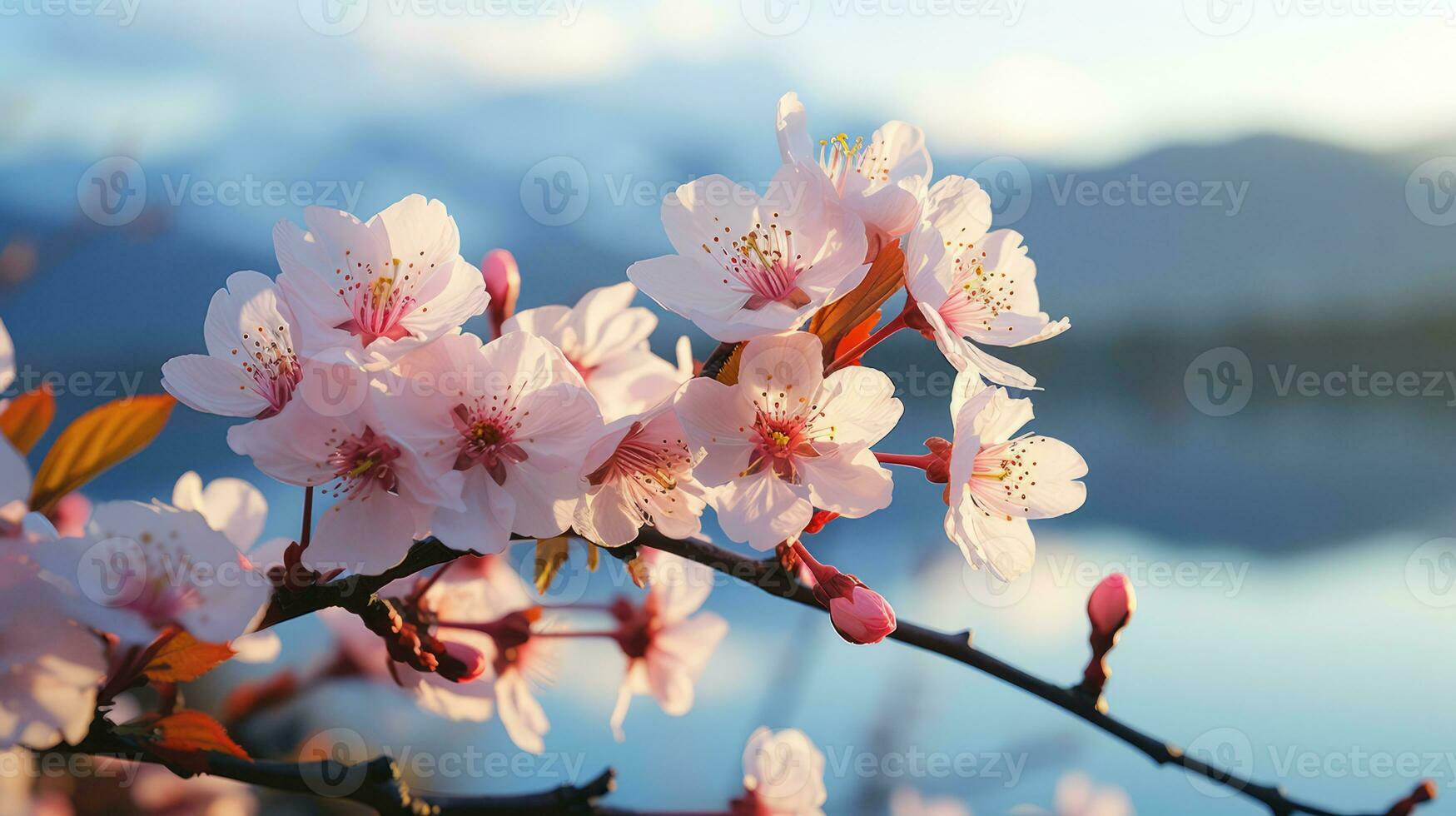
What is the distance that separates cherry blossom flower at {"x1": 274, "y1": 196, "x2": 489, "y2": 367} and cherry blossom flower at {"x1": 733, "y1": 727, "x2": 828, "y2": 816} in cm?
44

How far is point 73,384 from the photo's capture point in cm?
90

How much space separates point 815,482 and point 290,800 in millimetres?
1168

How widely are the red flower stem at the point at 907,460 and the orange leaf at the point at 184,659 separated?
0.33m

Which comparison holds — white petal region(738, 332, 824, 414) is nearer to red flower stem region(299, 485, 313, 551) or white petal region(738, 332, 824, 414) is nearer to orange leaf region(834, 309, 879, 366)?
orange leaf region(834, 309, 879, 366)

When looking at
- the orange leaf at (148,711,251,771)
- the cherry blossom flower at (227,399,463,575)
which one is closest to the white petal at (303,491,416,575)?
the cherry blossom flower at (227,399,463,575)

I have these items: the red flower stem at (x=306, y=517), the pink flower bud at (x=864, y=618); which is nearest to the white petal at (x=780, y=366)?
the pink flower bud at (x=864, y=618)

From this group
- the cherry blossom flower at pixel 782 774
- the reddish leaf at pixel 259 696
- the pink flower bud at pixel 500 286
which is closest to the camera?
the pink flower bud at pixel 500 286

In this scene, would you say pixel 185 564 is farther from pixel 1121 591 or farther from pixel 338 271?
pixel 1121 591

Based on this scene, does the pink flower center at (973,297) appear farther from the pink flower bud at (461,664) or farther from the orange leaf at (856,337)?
the pink flower bud at (461,664)

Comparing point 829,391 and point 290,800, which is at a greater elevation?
point 829,391

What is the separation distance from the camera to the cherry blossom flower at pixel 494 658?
652mm

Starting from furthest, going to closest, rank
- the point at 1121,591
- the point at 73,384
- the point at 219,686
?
1. the point at 219,686
2. the point at 73,384
3. the point at 1121,591

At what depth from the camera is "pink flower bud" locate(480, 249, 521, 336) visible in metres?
0.61

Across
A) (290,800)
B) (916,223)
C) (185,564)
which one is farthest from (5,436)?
(290,800)
